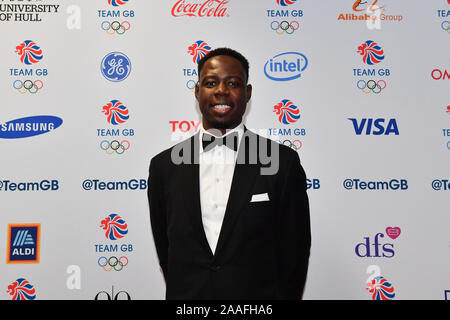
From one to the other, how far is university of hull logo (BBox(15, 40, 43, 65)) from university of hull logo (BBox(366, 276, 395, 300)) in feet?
10.4

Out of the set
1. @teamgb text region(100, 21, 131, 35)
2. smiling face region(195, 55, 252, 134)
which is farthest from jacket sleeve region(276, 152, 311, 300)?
@teamgb text region(100, 21, 131, 35)

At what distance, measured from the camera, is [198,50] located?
3082 mm

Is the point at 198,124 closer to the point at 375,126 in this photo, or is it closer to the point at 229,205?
the point at 229,205

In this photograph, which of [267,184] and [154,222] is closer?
[267,184]

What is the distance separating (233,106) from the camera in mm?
2197

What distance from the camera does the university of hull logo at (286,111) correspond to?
3.04m

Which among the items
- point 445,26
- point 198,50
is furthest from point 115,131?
point 445,26

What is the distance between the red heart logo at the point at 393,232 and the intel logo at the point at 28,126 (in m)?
2.71

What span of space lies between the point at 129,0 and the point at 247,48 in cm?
105

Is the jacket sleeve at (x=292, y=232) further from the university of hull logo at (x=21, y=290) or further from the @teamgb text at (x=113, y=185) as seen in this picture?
the university of hull logo at (x=21, y=290)

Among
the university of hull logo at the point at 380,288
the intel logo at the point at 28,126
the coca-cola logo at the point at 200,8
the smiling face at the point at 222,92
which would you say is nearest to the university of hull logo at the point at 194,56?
the coca-cola logo at the point at 200,8

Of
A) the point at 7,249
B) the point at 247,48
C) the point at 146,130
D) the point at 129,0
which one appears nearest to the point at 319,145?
the point at 247,48

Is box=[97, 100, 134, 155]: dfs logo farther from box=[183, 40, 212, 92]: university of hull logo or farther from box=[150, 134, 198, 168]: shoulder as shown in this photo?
box=[150, 134, 198, 168]: shoulder
